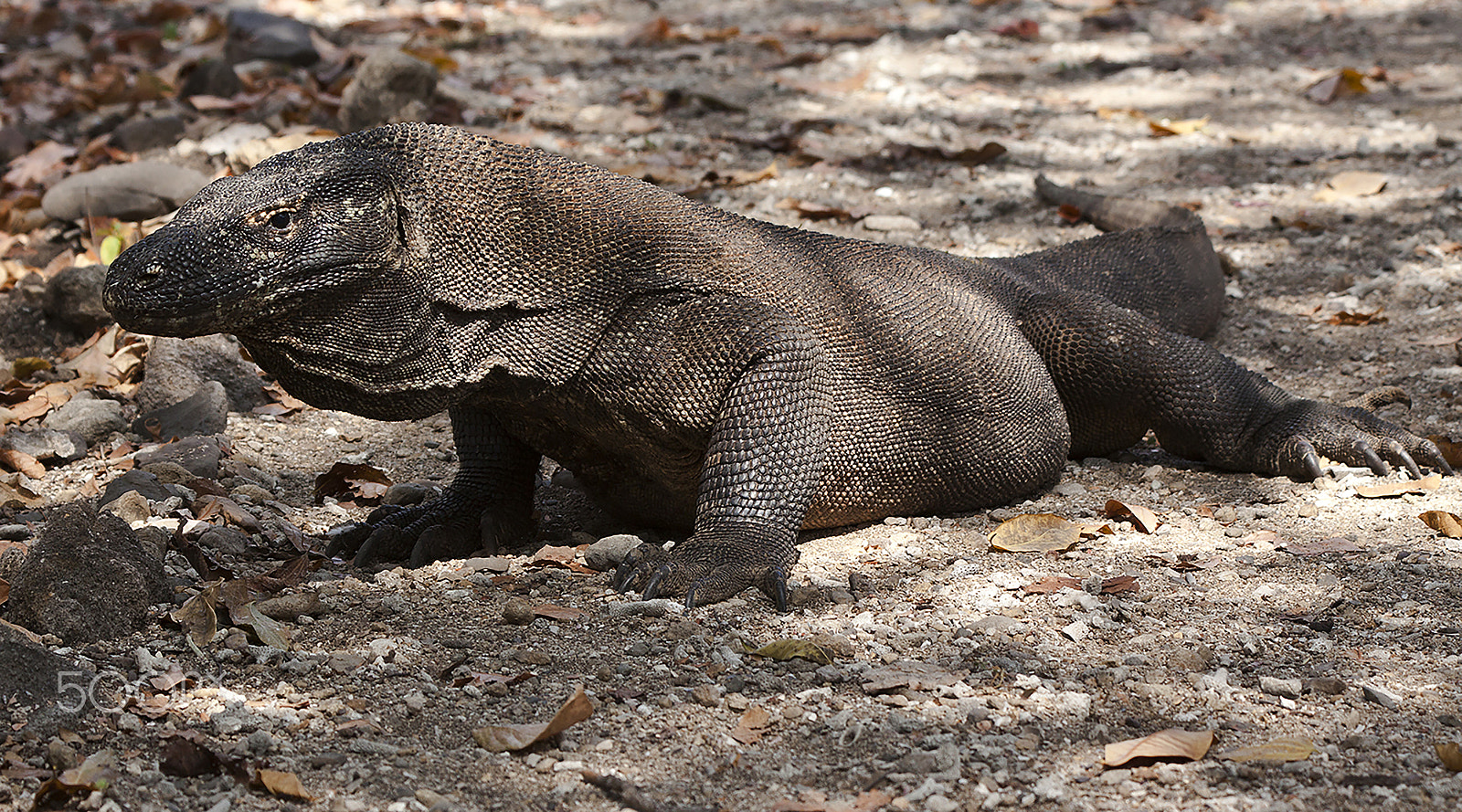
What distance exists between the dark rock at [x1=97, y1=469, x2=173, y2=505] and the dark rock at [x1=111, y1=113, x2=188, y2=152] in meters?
4.37

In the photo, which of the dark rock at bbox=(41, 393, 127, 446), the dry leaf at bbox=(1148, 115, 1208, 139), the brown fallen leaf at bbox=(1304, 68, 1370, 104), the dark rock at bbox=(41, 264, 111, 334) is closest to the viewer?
the dark rock at bbox=(41, 393, 127, 446)

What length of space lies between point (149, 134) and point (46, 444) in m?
3.85

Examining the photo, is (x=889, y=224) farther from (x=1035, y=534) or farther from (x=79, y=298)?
(x=79, y=298)

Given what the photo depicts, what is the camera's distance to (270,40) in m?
9.76

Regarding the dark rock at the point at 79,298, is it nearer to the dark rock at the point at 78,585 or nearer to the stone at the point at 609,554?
the dark rock at the point at 78,585

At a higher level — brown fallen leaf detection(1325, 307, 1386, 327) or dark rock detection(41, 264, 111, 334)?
brown fallen leaf detection(1325, 307, 1386, 327)

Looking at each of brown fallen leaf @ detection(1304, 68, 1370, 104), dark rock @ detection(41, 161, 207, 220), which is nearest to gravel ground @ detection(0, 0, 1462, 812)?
brown fallen leaf @ detection(1304, 68, 1370, 104)

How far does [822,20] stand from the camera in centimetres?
1180

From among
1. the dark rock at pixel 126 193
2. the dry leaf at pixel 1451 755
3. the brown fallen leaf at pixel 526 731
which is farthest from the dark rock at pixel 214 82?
the dry leaf at pixel 1451 755

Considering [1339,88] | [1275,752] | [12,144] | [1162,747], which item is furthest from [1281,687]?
[12,144]

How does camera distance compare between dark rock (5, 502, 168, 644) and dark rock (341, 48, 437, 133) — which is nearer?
dark rock (5, 502, 168, 644)

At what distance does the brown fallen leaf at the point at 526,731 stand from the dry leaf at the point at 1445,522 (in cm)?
277

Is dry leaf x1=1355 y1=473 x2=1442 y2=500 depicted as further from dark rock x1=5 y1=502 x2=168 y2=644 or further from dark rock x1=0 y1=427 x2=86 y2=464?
dark rock x1=0 y1=427 x2=86 y2=464

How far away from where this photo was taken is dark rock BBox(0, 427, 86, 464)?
5.09 m
